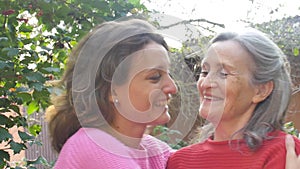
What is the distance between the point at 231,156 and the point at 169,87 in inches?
9.5

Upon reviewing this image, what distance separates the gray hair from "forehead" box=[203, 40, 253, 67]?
0.01 m

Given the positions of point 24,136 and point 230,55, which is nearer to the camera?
point 230,55

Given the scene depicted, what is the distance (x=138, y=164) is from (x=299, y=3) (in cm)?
192

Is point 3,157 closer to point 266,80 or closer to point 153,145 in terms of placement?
point 153,145

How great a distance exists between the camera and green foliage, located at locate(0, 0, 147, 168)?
183cm

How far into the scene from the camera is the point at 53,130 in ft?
4.08

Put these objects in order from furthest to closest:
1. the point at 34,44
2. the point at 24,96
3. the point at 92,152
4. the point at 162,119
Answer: the point at 34,44 → the point at 24,96 → the point at 162,119 → the point at 92,152

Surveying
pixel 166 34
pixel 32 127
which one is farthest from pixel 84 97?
pixel 32 127

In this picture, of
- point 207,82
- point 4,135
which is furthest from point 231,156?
point 4,135

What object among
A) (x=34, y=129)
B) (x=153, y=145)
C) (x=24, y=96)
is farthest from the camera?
(x=34, y=129)

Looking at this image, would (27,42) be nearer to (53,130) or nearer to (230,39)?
(53,130)

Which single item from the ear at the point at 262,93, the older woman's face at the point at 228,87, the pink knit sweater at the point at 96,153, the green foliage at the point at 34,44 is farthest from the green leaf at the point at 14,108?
the ear at the point at 262,93

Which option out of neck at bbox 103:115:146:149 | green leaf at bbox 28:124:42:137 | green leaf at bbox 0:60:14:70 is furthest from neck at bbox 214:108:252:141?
green leaf at bbox 28:124:42:137

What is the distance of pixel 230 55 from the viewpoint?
1.22 metres
